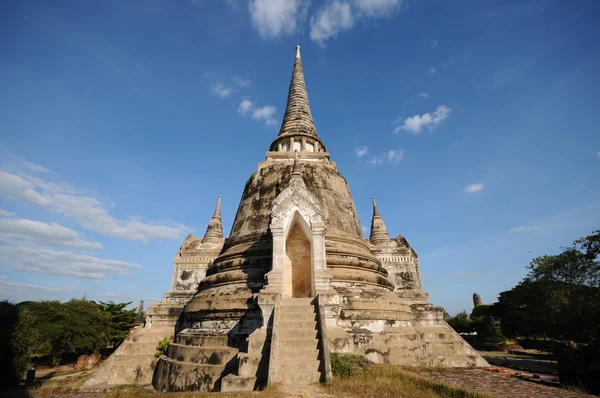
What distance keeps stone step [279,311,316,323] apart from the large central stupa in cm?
3

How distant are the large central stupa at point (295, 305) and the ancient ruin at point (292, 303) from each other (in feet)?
0.10

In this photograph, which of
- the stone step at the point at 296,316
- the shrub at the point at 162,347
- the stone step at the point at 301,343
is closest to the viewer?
the stone step at the point at 301,343

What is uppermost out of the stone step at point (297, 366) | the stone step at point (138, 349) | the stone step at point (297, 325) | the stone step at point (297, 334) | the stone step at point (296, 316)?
the stone step at point (296, 316)

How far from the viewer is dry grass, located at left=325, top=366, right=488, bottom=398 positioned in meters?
5.62

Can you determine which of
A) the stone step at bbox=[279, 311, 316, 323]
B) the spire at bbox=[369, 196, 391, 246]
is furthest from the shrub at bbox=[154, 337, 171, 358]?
the spire at bbox=[369, 196, 391, 246]

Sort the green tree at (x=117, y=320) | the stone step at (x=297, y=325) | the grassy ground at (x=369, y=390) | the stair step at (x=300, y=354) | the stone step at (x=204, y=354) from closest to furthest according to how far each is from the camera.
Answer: the grassy ground at (x=369, y=390)
the stair step at (x=300, y=354)
the stone step at (x=297, y=325)
the stone step at (x=204, y=354)
the green tree at (x=117, y=320)

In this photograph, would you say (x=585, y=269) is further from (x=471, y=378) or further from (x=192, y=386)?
(x=192, y=386)

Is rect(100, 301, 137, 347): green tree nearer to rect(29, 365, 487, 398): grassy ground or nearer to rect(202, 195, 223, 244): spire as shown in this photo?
rect(202, 195, 223, 244): spire

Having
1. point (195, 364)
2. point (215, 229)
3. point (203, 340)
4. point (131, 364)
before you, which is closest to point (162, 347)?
point (131, 364)

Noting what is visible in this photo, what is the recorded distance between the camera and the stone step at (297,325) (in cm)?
746

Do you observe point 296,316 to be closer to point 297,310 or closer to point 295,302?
point 297,310

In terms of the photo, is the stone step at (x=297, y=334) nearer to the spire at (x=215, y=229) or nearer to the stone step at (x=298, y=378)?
the stone step at (x=298, y=378)

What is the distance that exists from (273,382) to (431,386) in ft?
9.67

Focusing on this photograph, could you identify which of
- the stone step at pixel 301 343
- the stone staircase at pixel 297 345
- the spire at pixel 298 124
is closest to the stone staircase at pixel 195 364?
the stone staircase at pixel 297 345
